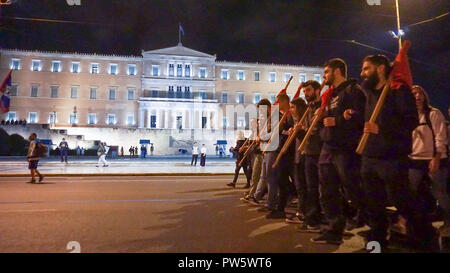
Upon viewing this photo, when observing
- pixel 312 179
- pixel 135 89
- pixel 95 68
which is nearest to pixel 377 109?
pixel 312 179

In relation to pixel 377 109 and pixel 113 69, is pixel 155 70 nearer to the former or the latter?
pixel 113 69

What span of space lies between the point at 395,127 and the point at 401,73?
644mm

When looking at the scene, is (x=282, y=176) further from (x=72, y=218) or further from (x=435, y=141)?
(x=72, y=218)

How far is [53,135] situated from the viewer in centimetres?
3859

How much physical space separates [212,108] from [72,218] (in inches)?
2094

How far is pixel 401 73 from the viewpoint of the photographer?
3.33 m

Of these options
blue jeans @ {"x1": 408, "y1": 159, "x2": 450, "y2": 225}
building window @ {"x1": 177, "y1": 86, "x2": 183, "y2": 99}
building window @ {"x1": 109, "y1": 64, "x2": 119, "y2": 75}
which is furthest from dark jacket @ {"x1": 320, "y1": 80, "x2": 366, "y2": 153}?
building window @ {"x1": 109, "y1": 64, "x2": 119, "y2": 75}

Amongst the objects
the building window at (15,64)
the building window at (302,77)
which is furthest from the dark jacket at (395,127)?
the building window at (15,64)

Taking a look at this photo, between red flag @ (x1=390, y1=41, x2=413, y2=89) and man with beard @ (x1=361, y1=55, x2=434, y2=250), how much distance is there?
0.25ft

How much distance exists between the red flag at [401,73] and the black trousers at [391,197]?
2.82ft

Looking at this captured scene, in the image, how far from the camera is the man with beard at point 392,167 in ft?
10.1

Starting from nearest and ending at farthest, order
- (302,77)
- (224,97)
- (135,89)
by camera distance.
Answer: (135,89)
(224,97)
(302,77)

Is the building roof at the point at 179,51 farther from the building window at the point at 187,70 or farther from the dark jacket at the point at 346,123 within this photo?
the dark jacket at the point at 346,123
